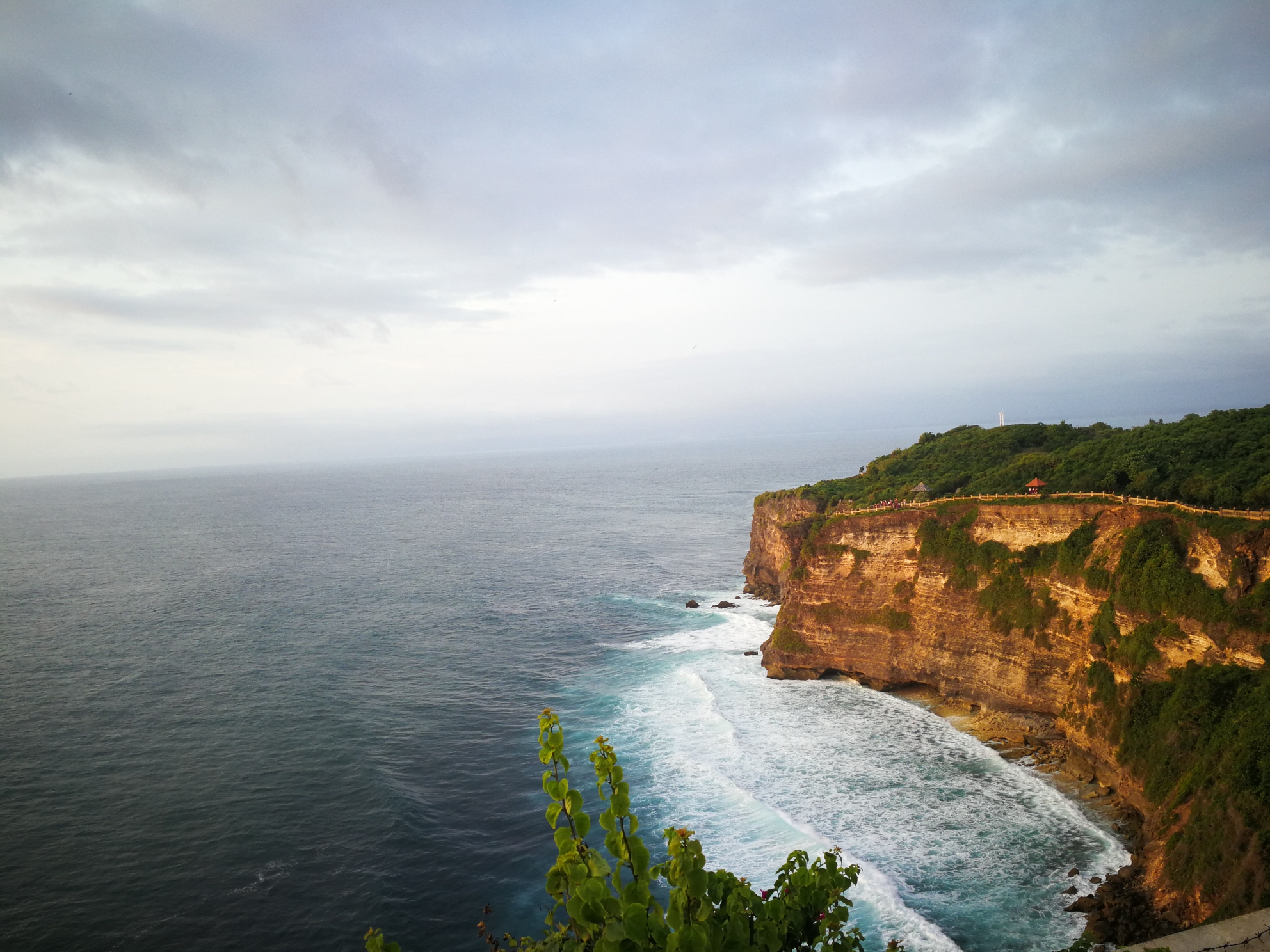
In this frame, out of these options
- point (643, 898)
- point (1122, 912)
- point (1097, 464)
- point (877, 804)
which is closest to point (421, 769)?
point (877, 804)

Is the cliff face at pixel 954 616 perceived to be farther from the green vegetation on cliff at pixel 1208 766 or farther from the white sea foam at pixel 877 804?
the white sea foam at pixel 877 804

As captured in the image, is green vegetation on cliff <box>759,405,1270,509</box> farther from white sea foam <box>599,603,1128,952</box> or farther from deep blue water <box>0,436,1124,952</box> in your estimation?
white sea foam <box>599,603,1128,952</box>

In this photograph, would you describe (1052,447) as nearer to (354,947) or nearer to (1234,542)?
(1234,542)

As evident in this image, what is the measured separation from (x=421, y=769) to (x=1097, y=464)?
159 ft

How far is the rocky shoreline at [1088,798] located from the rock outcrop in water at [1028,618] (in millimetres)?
118

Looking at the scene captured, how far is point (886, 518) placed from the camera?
165 feet

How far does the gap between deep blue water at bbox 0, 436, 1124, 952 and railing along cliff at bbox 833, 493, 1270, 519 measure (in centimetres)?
1416

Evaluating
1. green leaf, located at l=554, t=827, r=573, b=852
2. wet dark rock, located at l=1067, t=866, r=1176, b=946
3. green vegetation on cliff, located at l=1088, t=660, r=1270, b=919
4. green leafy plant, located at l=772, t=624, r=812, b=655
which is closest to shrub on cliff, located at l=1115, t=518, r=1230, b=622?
green vegetation on cliff, located at l=1088, t=660, r=1270, b=919

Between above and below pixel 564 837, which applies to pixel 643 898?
below

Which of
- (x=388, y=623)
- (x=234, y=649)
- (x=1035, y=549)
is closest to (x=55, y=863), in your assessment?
(x=234, y=649)

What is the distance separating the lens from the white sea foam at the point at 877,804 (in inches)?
1044

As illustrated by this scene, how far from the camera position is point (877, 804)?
111ft

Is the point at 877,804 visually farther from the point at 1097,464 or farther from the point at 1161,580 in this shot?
the point at 1097,464

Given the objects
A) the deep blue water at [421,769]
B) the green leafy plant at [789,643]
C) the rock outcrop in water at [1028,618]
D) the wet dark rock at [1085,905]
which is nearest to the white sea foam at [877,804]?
the deep blue water at [421,769]
